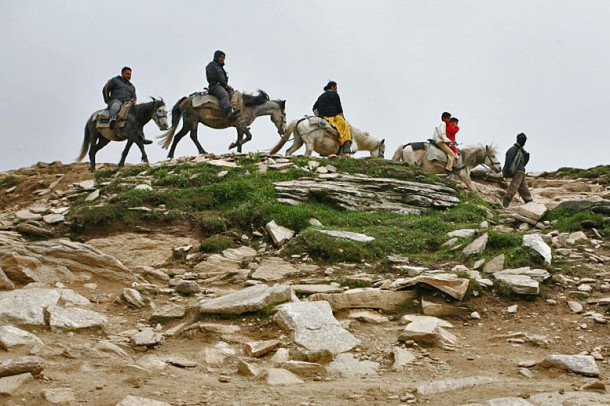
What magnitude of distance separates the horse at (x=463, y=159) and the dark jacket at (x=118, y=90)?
806cm

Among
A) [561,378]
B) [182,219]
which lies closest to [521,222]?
[182,219]

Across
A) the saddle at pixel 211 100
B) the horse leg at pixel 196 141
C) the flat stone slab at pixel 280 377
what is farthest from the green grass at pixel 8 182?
the flat stone slab at pixel 280 377

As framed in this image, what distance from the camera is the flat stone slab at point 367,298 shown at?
8312 mm

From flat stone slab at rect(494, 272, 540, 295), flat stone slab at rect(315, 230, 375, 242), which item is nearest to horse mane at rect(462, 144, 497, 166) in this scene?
flat stone slab at rect(315, 230, 375, 242)

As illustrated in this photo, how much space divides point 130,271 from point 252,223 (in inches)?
128

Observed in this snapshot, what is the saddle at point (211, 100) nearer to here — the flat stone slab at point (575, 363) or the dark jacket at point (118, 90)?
the dark jacket at point (118, 90)

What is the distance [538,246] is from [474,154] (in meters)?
9.69

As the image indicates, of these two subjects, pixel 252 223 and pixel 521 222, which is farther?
pixel 521 222

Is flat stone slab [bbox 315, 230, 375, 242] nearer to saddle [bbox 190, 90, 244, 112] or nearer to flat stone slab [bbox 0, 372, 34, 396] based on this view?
flat stone slab [bbox 0, 372, 34, 396]

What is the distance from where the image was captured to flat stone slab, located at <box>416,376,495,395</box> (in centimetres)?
548

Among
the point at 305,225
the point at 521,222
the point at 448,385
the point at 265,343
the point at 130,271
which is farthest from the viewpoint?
the point at 521,222

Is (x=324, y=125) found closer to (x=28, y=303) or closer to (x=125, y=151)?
(x=125, y=151)

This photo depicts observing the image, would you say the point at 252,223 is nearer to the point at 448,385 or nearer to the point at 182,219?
the point at 182,219

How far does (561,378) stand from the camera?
237 inches
